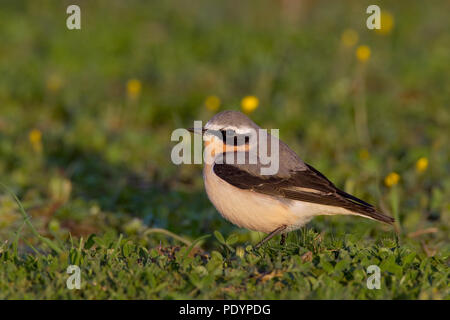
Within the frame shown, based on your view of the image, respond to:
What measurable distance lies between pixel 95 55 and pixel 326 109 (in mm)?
4486

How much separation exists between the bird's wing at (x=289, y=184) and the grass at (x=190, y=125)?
292 mm

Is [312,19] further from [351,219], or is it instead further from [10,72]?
[351,219]

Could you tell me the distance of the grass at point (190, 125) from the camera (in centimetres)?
458

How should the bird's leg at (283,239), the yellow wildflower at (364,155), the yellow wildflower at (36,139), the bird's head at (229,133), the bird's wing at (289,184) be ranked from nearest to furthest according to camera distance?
1. the bird's wing at (289,184)
2. the bird's leg at (283,239)
3. the bird's head at (229,133)
4. the yellow wildflower at (36,139)
5. the yellow wildflower at (364,155)

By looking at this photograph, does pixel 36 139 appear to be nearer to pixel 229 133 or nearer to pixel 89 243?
pixel 229 133

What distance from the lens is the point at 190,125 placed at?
32.8 feet

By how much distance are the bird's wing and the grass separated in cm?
29

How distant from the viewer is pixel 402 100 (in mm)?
10859

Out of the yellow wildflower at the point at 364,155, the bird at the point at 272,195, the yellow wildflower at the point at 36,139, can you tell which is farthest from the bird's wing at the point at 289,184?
the yellow wildflower at the point at 36,139

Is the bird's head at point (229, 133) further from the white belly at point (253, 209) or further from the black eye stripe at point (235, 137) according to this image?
the white belly at point (253, 209)

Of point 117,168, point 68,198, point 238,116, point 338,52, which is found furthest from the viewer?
point 338,52

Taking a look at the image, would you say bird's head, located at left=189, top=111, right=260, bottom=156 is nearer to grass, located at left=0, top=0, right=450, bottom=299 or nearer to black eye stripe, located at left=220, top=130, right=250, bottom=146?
black eye stripe, located at left=220, top=130, right=250, bottom=146

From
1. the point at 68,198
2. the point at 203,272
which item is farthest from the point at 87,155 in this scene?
the point at 203,272

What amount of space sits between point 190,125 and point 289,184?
4566 mm
